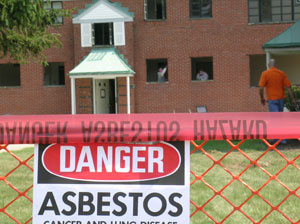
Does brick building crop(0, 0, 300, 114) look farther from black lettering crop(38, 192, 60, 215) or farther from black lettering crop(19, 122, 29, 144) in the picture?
black lettering crop(38, 192, 60, 215)

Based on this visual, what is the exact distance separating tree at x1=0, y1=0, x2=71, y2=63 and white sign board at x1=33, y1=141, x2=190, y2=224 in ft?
30.4

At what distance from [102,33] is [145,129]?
21009 millimetres

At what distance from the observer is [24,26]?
11766mm

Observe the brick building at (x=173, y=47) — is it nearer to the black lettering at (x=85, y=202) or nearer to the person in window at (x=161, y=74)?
the person in window at (x=161, y=74)

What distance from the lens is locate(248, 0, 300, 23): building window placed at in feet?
72.8

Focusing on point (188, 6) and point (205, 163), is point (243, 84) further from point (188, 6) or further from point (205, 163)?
point (205, 163)

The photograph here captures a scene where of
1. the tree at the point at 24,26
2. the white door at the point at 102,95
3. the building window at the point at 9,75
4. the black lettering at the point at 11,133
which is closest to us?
the black lettering at the point at 11,133

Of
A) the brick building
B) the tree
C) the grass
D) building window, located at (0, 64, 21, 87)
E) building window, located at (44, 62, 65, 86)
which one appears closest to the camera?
the grass

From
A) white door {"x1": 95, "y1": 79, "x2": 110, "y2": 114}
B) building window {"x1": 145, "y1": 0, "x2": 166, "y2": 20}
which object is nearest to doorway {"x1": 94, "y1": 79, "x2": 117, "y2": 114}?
white door {"x1": 95, "y1": 79, "x2": 110, "y2": 114}

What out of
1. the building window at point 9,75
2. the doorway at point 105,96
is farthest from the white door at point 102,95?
the building window at point 9,75

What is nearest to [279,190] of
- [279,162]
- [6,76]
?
[279,162]

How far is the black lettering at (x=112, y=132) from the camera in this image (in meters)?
2.09

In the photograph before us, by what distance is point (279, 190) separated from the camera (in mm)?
5434

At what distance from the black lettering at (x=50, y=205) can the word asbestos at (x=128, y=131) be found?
0.90ft
